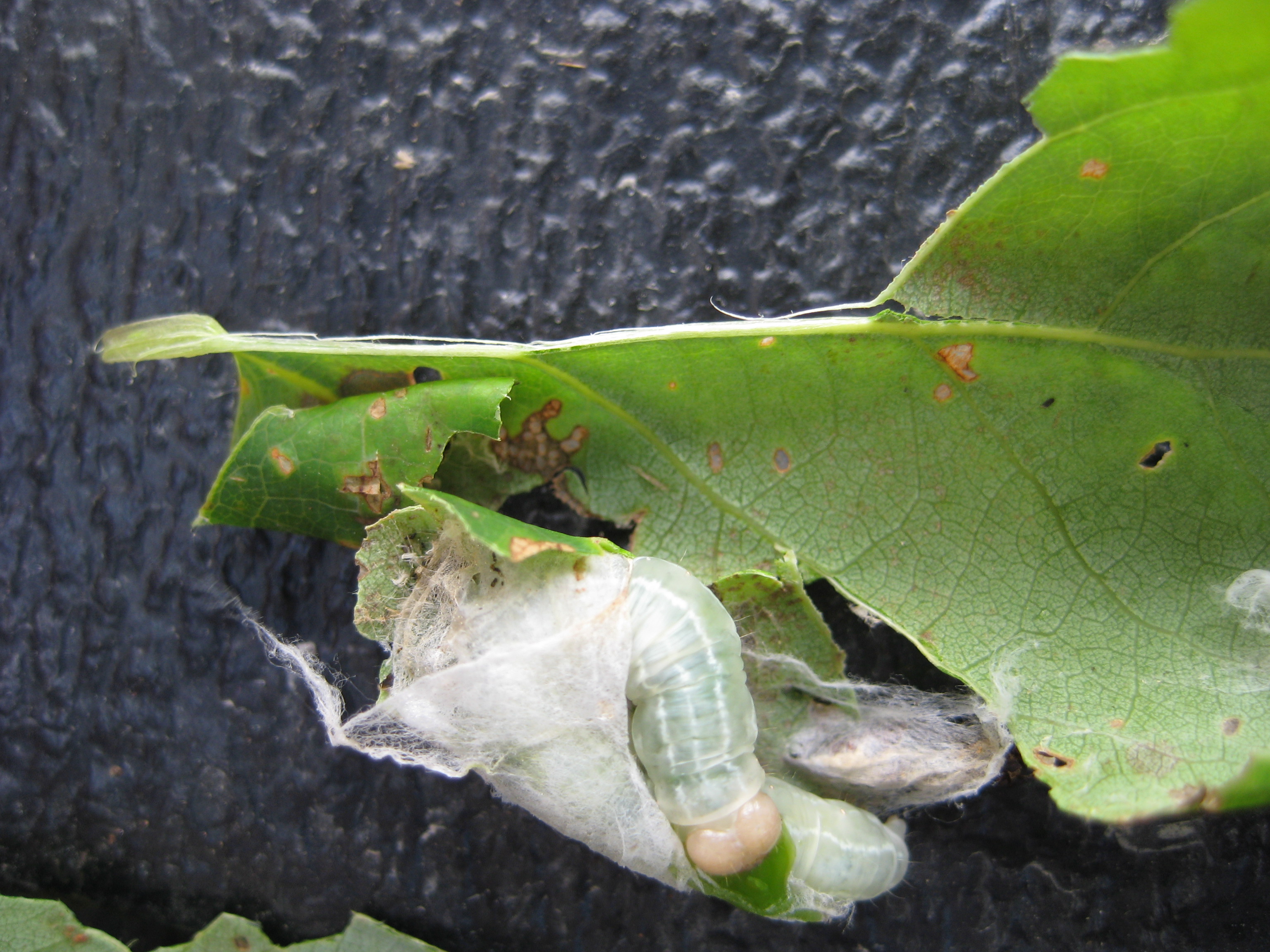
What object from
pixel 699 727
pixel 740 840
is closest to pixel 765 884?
pixel 740 840

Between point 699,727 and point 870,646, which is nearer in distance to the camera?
point 699,727

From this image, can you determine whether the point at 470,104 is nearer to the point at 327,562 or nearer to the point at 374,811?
the point at 327,562

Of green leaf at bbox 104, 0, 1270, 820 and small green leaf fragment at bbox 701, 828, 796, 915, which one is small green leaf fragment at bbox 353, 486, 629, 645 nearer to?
green leaf at bbox 104, 0, 1270, 820

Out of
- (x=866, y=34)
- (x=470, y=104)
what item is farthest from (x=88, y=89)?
(x=866, y=34)

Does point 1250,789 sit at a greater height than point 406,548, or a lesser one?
lesser

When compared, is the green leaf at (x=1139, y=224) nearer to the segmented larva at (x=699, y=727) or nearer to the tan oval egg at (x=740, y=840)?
the segmented larva at (x=699, y=727)

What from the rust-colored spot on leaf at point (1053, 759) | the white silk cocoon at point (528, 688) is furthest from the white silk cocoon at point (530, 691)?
the rust-colored spot on leaf at point (1053, 759)

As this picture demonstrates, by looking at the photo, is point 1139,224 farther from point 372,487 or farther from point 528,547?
point 372,487
